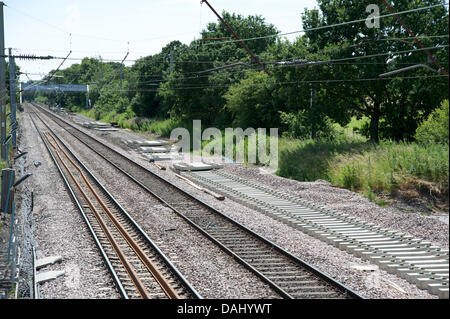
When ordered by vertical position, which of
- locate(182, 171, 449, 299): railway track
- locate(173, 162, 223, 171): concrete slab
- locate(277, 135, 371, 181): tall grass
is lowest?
locate(182, 171, 449, 299): railway track

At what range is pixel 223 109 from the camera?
4175 cm

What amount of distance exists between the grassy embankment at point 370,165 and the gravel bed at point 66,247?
7.22 meters

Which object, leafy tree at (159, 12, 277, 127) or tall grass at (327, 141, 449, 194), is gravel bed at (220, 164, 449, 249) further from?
leafy tree at (159, 12, 277, 127)

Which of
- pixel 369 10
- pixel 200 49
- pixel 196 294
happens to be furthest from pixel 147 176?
pixel 200 49

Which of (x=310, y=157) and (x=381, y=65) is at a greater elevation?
(x=381, y=65)

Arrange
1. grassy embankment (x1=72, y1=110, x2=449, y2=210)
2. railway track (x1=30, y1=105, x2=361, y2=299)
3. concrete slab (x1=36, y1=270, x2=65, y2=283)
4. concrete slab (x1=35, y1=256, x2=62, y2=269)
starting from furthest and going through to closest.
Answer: grassy embankment (x1=72, y1=110, x2=449, y2=210)
concrete slab (x1=35, y1=256, x2=62, y2=269)
concrete slab (x1=36, y1=270, x2=65, y2=283)
railway track (x1=30, y1=105, x2=361, y2=299)

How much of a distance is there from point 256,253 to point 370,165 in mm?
8015

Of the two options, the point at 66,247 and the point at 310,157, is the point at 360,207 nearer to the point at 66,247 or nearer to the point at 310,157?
the point at 310,157

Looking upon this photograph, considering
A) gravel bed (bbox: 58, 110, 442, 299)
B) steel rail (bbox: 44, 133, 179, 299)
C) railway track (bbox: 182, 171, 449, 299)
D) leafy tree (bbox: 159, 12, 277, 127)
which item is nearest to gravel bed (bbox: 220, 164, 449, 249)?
gravel bed (bbox: 58, 110, 442, 299)

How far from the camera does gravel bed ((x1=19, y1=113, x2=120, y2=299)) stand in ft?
31.3

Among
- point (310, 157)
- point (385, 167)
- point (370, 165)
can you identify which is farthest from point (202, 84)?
point (385, 167)

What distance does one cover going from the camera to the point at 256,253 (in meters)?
11.8

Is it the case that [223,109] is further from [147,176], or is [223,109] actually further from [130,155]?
→ [147,176]

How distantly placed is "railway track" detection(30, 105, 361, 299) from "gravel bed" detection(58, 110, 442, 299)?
34cm
